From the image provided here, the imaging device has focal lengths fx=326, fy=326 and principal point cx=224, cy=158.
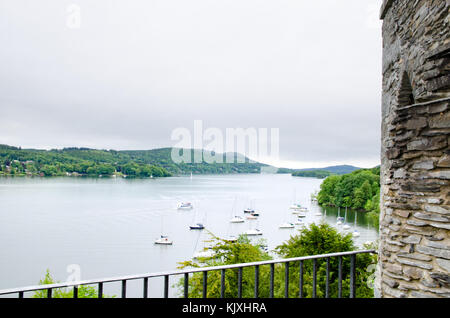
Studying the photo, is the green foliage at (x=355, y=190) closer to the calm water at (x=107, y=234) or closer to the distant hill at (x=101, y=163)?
the calm water at (x=107, y=234)

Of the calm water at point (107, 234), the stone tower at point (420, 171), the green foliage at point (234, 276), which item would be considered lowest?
the calm water at point (107, 234)

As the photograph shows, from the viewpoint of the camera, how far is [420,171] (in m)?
2.48

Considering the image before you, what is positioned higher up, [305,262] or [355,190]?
[355,190]

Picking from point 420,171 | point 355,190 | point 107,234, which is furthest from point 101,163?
point 420,171

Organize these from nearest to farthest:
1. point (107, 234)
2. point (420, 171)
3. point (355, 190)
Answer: point (420, 171) < point (107, 234) < point (355, 190)

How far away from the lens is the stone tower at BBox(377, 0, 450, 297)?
228 centimetres

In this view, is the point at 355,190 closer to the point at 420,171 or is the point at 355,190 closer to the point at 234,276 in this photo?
the point at 234,276

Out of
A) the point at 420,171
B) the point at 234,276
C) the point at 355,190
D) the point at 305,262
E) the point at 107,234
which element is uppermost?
the point at 420,171

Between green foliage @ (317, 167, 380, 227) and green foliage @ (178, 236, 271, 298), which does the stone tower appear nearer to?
green foliage @ (178, 236, 271, 298)

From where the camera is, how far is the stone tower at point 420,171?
2277mm

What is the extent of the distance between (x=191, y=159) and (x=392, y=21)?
8500 cm

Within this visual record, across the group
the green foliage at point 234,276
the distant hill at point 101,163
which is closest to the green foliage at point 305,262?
the green foliage at point 234,276
